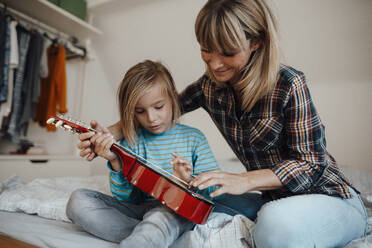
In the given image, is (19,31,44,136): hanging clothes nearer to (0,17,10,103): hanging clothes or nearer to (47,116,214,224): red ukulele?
(0,17,10,103): hanging clothes

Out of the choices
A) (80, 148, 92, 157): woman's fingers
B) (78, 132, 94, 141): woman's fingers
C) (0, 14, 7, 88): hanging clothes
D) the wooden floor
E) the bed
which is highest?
(0, 14, 7, 88): hanging clothes

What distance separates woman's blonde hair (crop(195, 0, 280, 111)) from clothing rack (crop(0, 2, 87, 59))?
1819mm

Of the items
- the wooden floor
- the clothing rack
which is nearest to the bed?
the wooden floor

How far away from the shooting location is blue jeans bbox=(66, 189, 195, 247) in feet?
2.01

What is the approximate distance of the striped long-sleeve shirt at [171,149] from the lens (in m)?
0.98

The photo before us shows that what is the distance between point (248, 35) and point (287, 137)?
32 cm

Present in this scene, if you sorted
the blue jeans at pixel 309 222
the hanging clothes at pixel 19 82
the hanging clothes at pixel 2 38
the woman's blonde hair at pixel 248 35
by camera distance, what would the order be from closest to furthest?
1. the blue jeans at pixel 309 222
2. the woman's blonde hair at pixel 248 35
3. the hanging clothes at pixel 2 38
4. the hanging clothes at pixel 19 82

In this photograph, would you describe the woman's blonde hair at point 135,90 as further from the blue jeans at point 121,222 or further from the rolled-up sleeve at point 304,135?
the rolled-up sleeve at point 304,135

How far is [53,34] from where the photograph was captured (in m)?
2.42

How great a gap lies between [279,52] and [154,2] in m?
1.50

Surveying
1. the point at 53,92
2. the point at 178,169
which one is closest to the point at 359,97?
the point at 178,169

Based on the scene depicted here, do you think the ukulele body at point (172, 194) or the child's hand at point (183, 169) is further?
the child's hand at point (183, 169)

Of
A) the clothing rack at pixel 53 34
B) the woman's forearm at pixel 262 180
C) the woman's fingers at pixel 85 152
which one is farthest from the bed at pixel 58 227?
the clothing rack at pixel 53 34

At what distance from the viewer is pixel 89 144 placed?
0.81m
